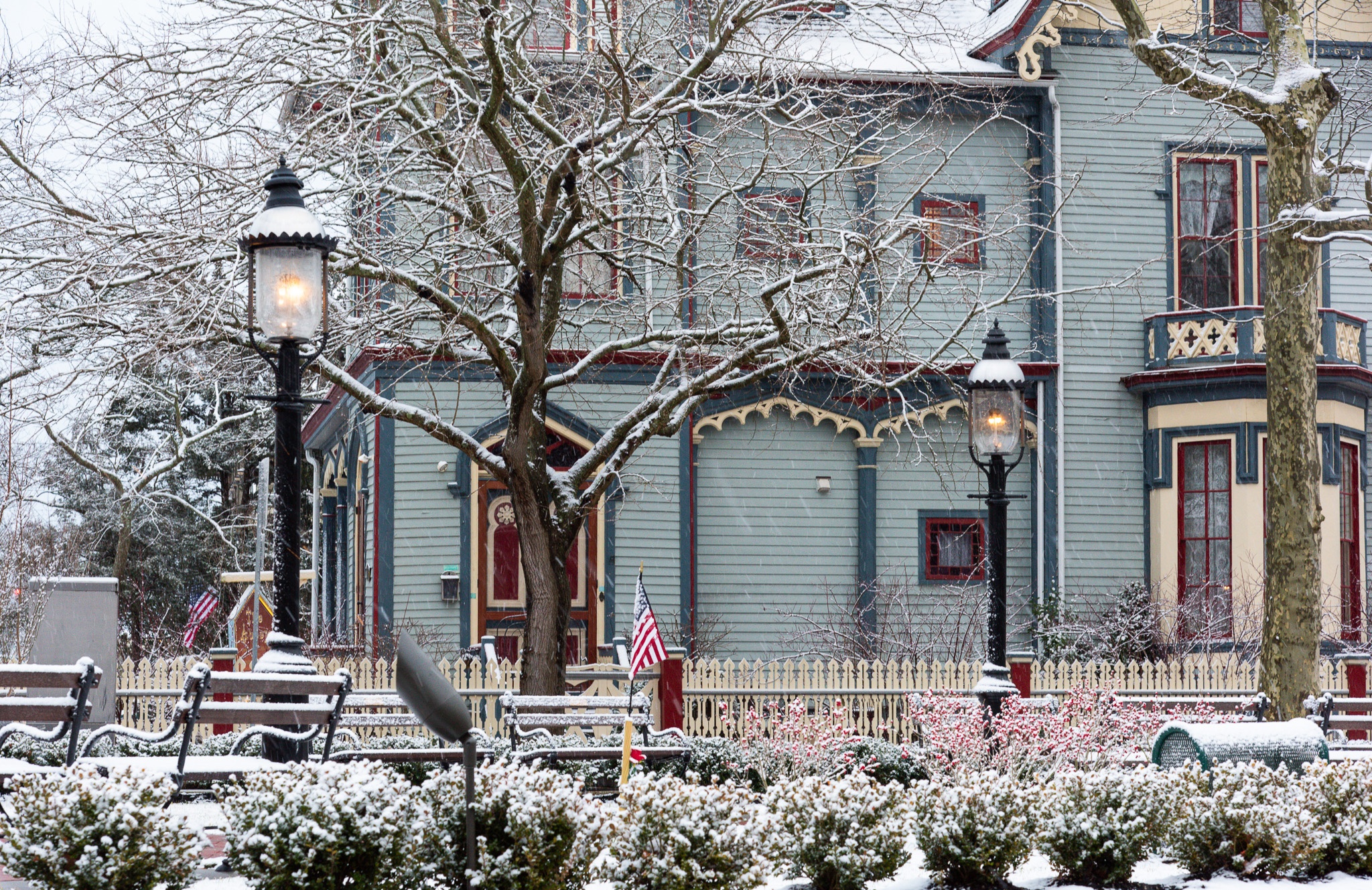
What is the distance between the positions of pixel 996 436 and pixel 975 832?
5.25 metres

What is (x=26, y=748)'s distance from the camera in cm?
1252

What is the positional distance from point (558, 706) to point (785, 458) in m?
9.48

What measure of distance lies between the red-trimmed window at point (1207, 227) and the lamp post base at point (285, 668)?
52.7ft

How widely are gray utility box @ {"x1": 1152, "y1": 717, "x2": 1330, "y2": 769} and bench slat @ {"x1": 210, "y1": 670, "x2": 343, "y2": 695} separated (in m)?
5.21

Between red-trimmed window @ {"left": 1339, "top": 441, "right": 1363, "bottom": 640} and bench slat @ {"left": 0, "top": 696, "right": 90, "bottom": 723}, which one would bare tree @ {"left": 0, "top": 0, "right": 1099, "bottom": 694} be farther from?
red-trimmed window @ {"left": 1339, "top": 441, "right": 1363, "bottom": 640}

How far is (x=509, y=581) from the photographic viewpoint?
20.0 meters

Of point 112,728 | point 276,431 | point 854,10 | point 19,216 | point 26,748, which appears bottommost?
point 26,748

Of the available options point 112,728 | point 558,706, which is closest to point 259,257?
point 112,728

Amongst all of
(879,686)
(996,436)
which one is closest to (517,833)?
(996,436)

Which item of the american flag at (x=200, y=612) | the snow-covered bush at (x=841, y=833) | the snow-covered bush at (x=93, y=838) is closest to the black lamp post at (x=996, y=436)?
the snow-covered bush at (x=841, y=833)

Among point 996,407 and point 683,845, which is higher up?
point 996,407

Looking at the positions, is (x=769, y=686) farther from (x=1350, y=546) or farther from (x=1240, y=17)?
(x=1240, y=17)

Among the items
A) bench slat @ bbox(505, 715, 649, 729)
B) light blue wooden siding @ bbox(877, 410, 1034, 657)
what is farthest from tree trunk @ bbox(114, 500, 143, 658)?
bench slat @ bbox(505, 715, 649, 729)

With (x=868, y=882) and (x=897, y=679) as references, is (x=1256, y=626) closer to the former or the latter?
(x=897, y=679)
